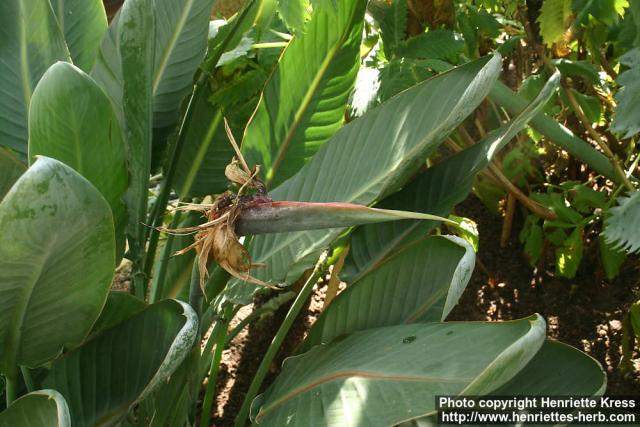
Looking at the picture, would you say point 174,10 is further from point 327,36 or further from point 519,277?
point 519,277

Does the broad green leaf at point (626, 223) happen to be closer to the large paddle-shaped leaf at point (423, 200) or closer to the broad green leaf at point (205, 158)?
the large paddle-shaped leaf at point (423, 200)

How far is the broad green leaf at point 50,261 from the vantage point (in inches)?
25.3

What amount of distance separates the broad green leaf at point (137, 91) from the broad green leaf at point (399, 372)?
0.32 m

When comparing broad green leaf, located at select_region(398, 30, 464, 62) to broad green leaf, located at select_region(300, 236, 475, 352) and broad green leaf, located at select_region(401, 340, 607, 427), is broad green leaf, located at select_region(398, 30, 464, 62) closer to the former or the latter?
broad green leaf, located at select_region(300, 236, 475, 352)

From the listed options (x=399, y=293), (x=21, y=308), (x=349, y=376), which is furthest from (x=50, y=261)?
(x=399, y=293)

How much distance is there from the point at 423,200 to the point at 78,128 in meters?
0.50

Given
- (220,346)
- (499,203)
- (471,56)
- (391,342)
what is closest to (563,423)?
(391,342)

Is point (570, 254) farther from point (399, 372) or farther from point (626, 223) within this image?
point (399, 372)

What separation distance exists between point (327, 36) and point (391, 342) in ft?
1.56

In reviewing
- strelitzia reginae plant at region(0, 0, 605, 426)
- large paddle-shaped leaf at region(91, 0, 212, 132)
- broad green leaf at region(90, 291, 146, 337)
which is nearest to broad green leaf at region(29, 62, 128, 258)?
strelitzia reginae plant at region(0, 0, 605, 426)

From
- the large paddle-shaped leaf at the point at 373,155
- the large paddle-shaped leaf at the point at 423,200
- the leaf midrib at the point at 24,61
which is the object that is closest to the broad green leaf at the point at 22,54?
the leaf midrib at the point at 24,61

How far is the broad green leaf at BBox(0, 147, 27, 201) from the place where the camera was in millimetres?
859

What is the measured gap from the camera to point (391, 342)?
0.86 meters

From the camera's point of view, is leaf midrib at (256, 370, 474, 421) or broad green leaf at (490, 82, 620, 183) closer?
leaf midrib at (256, 370, 474, 421)
